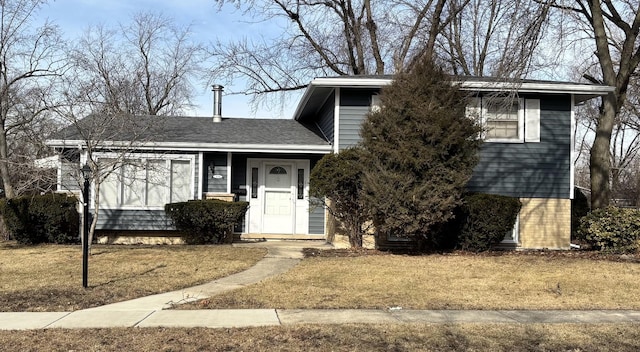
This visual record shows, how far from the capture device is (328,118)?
14.5 meters

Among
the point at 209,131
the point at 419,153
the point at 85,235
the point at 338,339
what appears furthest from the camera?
the point at 209,131

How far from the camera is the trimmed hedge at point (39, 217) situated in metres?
12.6

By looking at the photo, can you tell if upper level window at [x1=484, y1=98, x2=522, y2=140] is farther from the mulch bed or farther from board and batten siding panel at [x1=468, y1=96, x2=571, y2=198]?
the mulch bed

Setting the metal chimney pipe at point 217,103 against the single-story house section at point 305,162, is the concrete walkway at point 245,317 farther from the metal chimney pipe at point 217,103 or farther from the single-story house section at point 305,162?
the metal chimney pipe at point 217,103

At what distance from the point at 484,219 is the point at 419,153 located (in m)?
2.55

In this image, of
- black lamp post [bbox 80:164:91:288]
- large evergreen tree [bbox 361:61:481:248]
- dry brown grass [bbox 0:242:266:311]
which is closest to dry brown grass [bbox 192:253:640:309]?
large evergreen tree [bbox 361:61:481:248]

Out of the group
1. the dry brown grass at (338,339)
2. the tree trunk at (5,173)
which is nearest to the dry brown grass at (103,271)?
the dry brown grass at (338,339)

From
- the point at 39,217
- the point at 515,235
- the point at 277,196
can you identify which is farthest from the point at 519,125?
the point at 39,217

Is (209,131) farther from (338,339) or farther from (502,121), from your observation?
(338,339)

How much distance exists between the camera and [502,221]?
39.1ft

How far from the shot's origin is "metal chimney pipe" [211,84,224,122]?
661 inches

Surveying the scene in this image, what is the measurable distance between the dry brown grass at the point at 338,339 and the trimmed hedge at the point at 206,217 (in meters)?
7.03

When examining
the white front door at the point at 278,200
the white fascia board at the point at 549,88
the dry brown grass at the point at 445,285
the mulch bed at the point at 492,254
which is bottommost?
the dry brown grass at the point at 445,285

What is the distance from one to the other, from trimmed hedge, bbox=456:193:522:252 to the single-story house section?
1461 millimetres
